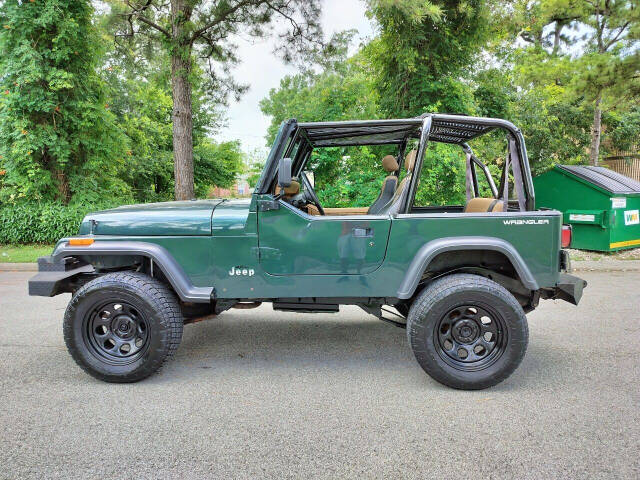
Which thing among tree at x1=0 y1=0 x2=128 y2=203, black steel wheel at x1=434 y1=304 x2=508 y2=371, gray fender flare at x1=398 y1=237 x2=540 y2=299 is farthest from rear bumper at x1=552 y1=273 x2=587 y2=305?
tree at x1=0 y1=0 x2=128 y2=203

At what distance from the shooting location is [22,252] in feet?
31.1

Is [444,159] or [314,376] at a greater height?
[444,159]

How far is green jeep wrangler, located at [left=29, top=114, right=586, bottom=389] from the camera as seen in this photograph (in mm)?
3010

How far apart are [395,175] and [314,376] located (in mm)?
2112

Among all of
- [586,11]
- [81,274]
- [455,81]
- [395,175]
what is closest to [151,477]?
[81,274]

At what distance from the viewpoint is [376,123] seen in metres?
3.29

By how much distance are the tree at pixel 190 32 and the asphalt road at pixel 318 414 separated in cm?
651

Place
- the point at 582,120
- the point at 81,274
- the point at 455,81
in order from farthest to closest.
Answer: the point at 582,120, the point at 455,81, the point at 81,274

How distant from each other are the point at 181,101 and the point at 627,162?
20.0m

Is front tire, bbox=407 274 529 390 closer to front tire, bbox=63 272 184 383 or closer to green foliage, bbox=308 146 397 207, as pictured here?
front tire, bbox=63 272 184 383

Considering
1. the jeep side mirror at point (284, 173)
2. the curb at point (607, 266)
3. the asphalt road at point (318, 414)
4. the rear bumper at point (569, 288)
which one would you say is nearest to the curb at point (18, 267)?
the asphalt road at point (318, 414)

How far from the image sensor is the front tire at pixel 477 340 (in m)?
2.96

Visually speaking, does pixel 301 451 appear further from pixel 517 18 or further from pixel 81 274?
pixel 517 18

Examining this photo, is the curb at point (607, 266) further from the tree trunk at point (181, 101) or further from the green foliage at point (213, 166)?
the green foliage at point (213, 166)
